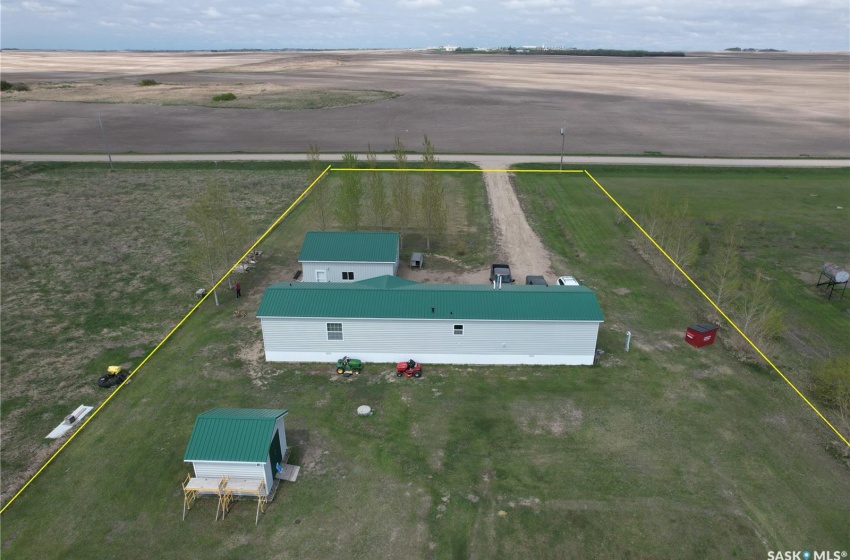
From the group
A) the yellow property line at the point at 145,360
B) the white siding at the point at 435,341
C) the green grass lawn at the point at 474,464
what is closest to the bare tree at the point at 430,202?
the yellow property line at the point at 145,360

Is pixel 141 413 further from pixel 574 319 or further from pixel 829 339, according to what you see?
pixel 829 339

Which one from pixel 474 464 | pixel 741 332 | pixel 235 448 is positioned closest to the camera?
pixel 235 448

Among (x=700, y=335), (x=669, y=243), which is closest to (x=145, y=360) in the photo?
(x=700, y=335)

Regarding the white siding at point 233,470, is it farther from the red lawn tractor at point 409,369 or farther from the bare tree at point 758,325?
the bare tree at point 758,325

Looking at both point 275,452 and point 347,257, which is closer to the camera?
point 275,452

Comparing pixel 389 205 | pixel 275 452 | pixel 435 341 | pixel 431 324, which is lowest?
pixel 275 452

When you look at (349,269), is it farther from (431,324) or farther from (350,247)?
(431,324)

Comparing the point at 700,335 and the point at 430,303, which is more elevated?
the point at 430,303

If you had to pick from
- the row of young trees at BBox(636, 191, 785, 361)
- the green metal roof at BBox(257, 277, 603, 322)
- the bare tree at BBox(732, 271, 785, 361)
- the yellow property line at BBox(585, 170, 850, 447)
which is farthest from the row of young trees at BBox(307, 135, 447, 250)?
the bare tree at BBox(732, 271, 785, 361)
